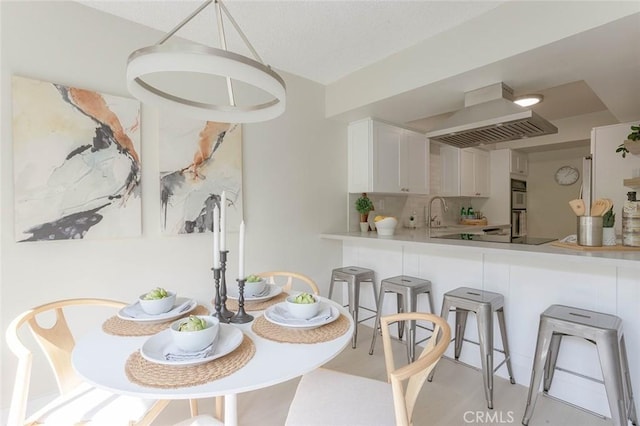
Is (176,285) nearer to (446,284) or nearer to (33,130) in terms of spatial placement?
(33,130)

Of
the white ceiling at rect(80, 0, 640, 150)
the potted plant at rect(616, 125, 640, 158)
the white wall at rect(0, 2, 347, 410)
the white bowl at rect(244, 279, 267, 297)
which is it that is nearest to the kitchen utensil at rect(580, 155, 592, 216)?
the potted plant at rect(616, 125, 640, 158)

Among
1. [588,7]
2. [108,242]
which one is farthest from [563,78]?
[108,242]

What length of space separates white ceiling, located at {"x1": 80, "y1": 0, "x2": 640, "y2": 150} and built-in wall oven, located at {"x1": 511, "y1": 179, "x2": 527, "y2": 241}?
2346 mm

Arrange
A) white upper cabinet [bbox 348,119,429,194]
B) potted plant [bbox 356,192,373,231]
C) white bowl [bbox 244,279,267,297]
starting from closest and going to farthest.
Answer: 1. white bowl [bbox 244,279,267,297]
2. white upper cabinet [bbox 348,119,429,194]
3. potted plant [bbox 356,192,373,231]

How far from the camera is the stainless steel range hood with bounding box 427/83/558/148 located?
226cm

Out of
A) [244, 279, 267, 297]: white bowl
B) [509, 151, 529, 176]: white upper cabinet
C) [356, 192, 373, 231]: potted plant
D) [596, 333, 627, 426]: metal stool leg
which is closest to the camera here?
[596, 333, 627, 426]: metal stool leg

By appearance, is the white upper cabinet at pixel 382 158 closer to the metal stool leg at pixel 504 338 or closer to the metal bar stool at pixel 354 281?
the metal bar stool at pixel 354 281

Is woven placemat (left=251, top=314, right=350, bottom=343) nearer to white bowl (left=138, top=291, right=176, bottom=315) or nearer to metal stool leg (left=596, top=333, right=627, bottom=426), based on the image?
white bowl (left=138, top=291, right=176, bottom=315)

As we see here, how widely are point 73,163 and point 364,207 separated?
8.29ft

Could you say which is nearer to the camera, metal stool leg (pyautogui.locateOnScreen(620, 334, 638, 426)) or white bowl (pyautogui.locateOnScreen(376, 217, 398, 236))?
metal stool leg (pyautogui.locateOnScreen(620, 334, 638, 426))

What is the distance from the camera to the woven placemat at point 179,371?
2.87 ft

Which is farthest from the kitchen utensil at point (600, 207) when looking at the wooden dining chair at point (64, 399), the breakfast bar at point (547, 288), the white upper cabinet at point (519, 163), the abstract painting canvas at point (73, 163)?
the white upper cabinet at point (519, 163)

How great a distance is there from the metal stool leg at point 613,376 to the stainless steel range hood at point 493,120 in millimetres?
1428

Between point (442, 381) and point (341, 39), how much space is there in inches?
101
